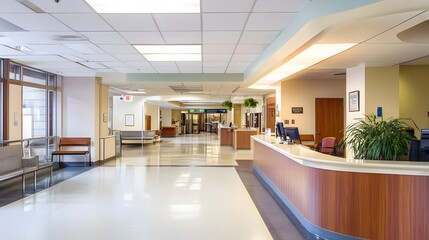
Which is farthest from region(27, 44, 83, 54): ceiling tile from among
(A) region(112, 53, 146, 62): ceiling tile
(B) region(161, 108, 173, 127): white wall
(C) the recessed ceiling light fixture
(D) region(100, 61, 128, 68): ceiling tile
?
(B) region(161, 108, 173, 127): white wall

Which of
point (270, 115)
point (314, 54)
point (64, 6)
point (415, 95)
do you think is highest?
point (64, 6)

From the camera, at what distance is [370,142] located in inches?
146

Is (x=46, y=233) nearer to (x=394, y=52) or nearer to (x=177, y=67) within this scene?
(x=177, y=67)

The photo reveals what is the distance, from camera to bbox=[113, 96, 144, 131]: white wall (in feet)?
55.2

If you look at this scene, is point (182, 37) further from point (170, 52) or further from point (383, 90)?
point (383, 90)

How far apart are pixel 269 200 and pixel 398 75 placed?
383 cm

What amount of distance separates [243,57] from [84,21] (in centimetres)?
335

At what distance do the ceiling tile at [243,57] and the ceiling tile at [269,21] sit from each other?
1.82 m

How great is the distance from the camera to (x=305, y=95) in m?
9.64

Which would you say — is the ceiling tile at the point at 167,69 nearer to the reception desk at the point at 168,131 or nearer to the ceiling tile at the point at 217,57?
the ceiling tile at the point at 217,57

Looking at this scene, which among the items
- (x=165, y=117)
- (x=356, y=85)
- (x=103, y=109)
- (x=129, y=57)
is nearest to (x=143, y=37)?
(x=129, y=57)

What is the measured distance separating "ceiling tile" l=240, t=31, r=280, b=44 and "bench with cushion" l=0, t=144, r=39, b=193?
15.3 feet

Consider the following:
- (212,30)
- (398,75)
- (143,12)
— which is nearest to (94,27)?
(143,12)

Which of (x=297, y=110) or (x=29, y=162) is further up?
(x=297, y=110)
